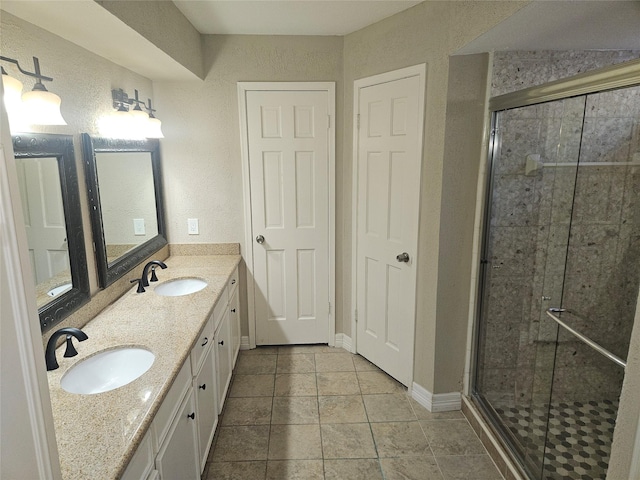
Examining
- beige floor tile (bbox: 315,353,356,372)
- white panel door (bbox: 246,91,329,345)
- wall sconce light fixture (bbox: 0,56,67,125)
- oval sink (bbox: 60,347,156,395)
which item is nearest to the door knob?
white panel door (bbox: 246,91,329,345)

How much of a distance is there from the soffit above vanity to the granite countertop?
1252 millimetres

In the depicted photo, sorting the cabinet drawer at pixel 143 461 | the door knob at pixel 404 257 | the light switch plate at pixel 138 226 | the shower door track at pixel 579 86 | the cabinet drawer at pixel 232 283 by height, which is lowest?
the cabinet drawer at pixel 143 461

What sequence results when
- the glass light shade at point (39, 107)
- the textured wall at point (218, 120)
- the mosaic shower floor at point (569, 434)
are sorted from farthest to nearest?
the textured wall at point (218, 120), the mosaic shower floor at point (569, 434), the glass light shade at point (39, 107)

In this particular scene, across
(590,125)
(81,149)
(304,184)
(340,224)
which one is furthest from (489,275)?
(81,149)

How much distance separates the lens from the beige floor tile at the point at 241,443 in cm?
221

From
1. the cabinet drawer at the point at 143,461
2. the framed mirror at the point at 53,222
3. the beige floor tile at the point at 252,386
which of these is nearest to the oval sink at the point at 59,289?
the framed mirror at the point at 53,222

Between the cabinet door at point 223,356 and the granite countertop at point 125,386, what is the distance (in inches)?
10.3

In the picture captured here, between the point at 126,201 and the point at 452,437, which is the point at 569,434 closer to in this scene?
the point at 452,437

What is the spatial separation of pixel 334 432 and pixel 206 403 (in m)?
0.79

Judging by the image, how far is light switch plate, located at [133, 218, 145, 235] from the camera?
2.53 meters

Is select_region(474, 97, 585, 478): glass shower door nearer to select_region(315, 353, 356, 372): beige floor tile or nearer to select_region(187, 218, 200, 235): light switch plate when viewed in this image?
select_region(315, 353, 356, 372): beige floor tile

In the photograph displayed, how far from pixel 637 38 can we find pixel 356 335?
96.7 inches

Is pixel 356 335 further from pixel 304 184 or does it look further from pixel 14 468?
pixel 14 468

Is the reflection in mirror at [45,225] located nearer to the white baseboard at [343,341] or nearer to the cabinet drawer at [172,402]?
the cabinet drawer at [172,402]
